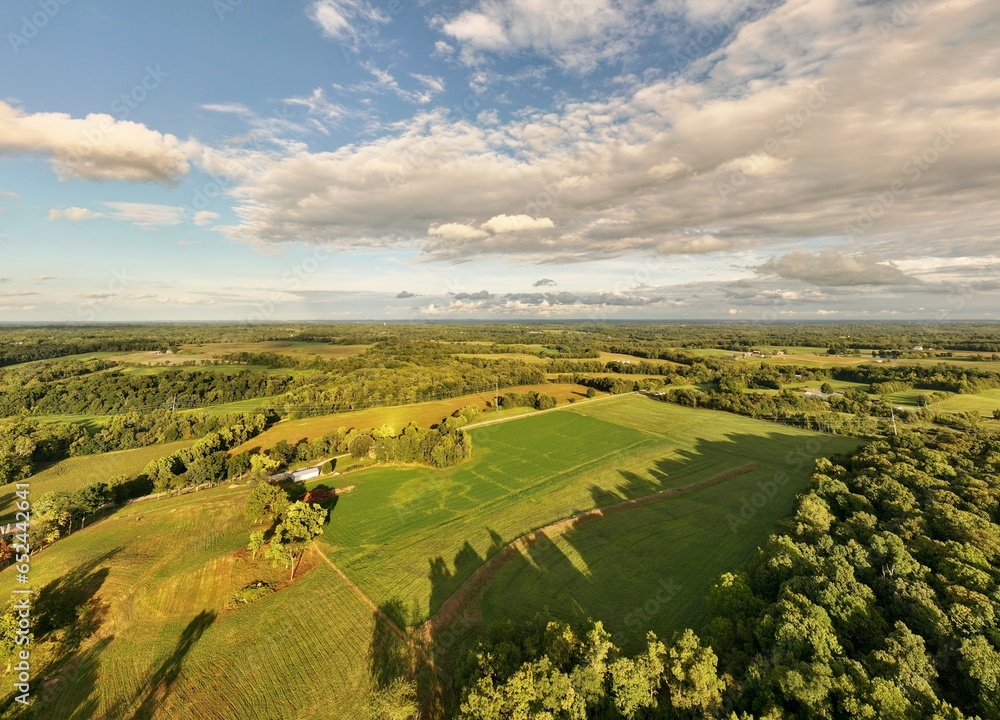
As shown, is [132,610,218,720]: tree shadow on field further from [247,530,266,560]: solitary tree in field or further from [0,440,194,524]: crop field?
[0,440,194,524]: crop field

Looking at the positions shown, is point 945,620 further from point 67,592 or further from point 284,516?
point 67,592

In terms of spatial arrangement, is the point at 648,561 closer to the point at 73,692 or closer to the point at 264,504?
the point at 264,504

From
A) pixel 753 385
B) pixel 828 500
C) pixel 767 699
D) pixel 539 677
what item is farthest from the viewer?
pixel 753 385

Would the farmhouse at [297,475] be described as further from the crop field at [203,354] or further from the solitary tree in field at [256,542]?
the crop field at [203,354]

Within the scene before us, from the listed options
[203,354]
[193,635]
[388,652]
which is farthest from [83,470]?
[203,354]

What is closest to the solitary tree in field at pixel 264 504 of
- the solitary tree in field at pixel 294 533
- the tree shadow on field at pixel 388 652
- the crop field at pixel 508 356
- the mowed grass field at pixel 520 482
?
the solitary tree in field at pixel 294 533

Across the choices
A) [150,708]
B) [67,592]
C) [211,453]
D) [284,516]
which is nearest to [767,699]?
[150,708]
